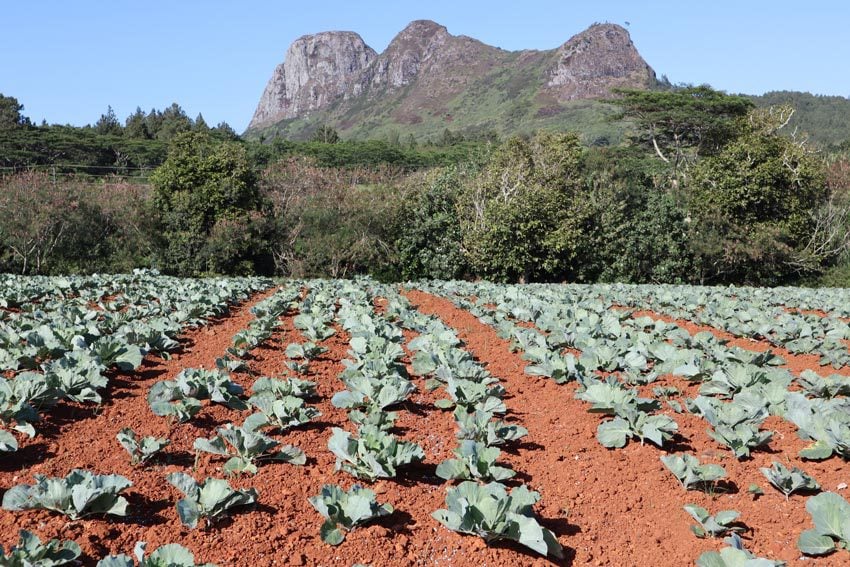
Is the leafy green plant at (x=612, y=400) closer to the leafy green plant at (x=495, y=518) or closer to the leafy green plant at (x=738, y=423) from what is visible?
the leafy green plant at (x=738, y=423)

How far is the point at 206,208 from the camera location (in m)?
29.3

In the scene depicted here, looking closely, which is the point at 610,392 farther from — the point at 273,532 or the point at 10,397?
the point at 10,397

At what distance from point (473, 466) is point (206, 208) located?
91.6 feet

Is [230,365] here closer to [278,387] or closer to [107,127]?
[278,387]

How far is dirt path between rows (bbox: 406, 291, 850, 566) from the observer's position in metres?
3.41

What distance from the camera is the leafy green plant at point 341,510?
3.21 meters

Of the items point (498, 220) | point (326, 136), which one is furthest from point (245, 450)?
point (326, 136)

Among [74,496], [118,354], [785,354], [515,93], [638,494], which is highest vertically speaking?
[515,93]

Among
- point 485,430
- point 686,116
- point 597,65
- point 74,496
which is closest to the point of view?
point 74,496

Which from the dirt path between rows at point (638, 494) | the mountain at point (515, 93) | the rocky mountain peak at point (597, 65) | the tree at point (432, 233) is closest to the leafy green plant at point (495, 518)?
the dirt path between rows at point (638, 494)

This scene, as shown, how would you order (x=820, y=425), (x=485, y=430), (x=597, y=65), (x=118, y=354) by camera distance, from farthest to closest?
(x=597, y=65) → (x=118, y=354) → (x=485, y=430) → (x=820, y=425)

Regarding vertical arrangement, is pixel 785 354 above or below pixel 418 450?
below

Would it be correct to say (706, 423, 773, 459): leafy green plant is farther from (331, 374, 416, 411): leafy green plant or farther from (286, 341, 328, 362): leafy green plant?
(286, 341, 328, 362): leafy green plant

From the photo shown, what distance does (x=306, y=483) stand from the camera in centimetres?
389
